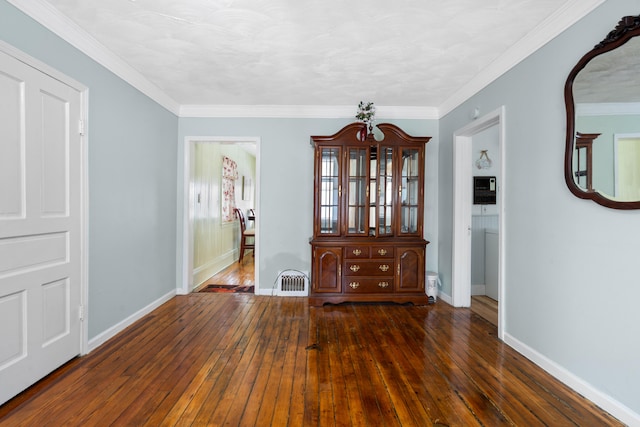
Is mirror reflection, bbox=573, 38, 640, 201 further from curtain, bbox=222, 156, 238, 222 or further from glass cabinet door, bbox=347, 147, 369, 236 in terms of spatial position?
curtain, bbox=222, 156, 238, 222

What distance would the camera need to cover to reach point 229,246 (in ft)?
20.1

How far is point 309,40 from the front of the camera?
2.42 metres

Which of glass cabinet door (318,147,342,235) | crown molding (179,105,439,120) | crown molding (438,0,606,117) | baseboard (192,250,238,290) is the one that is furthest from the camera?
baseboard (192,250,238,290)

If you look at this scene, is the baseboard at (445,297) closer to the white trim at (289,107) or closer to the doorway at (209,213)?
the white trim at (289,107)

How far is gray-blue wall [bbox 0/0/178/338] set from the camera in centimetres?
219

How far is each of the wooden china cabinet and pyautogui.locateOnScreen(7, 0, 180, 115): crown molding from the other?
1.88m

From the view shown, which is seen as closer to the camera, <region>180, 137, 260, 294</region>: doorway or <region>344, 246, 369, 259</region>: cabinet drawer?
<region>344, 246, 369, 259</region>: cabinet drawer

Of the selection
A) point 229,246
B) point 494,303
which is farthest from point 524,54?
point 229,246

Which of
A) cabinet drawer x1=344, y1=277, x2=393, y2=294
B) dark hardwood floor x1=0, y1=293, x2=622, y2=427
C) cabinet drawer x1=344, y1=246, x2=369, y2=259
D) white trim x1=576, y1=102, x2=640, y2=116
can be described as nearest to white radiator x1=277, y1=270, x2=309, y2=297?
cabinet drawer x1=344, y1=277, x2=393, y2=294

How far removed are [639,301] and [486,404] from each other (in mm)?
991

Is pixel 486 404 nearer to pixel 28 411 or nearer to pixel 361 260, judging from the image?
pixel 361 260

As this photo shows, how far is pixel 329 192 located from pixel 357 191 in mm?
334

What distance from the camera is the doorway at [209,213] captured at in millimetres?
4023

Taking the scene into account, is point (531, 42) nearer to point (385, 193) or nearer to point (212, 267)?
point (385, 193)
